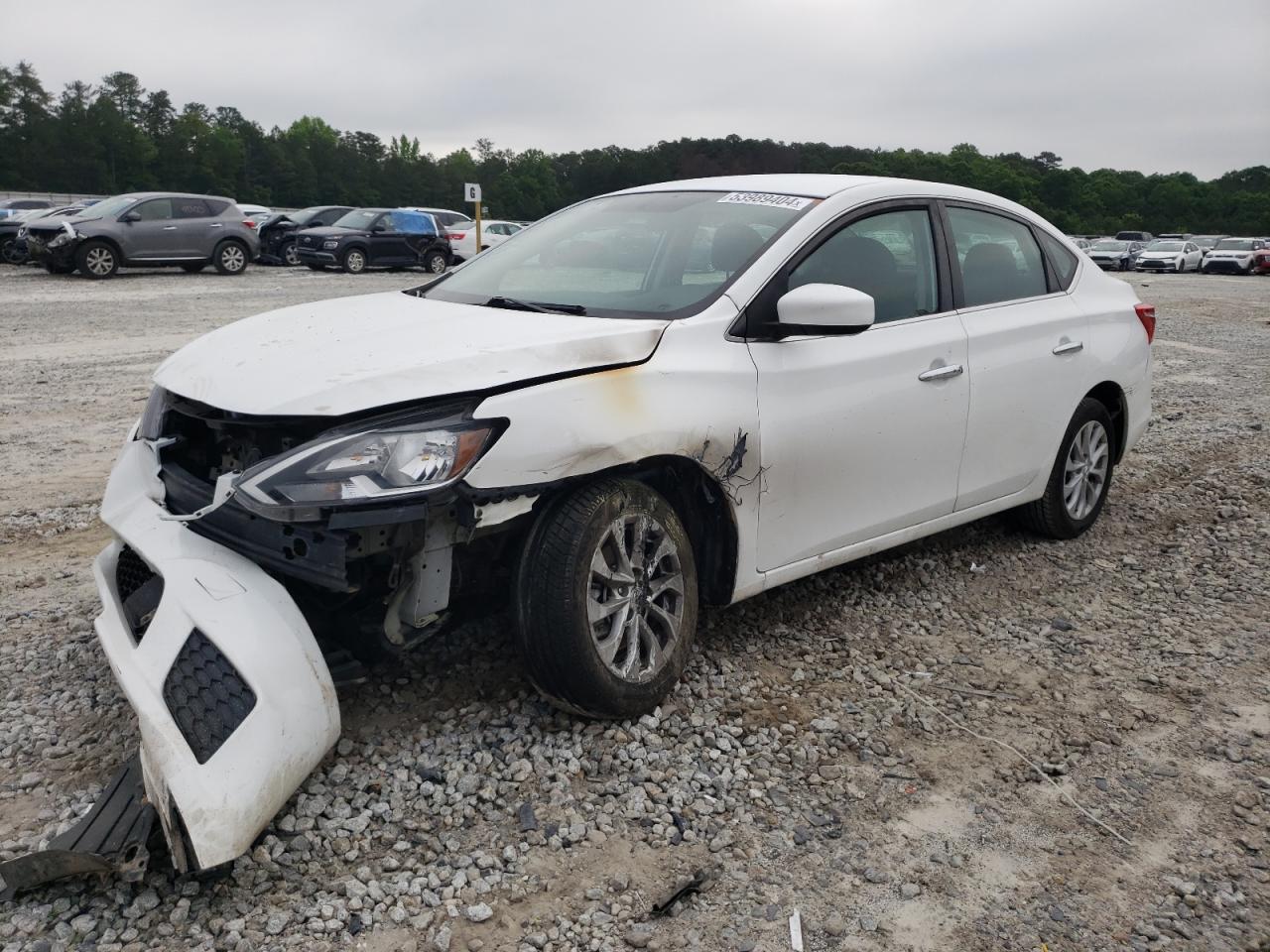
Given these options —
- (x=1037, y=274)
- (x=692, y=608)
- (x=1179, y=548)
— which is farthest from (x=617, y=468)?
(x=1179, y=548)

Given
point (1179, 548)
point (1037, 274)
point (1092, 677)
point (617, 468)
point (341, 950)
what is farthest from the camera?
point (1179, 548)

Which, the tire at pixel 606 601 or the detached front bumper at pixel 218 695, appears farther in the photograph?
the tire at pixel 606 601

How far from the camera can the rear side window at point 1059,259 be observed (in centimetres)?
518

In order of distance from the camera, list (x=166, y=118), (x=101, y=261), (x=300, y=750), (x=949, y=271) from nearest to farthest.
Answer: (x=300, y=750) → (x=949, y=271) → (x=101, y=261) → (x=166, y=118)

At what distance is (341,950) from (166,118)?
332 feet

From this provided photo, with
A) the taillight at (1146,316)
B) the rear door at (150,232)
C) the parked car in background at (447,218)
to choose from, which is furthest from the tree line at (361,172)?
the taillight at (1146,316)

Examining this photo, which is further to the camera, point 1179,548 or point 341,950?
point 1179,548

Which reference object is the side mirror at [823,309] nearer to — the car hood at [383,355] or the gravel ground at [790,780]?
the car hood at [383,355]

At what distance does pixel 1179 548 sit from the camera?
5.39 m

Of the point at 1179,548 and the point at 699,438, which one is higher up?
the point at 699,438

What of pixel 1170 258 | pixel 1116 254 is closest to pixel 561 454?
pixel 1170 258

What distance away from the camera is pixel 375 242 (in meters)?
24.6

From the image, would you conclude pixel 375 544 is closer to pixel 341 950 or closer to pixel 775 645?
pixel 341 950

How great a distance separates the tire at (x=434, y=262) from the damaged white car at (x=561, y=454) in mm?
21742
